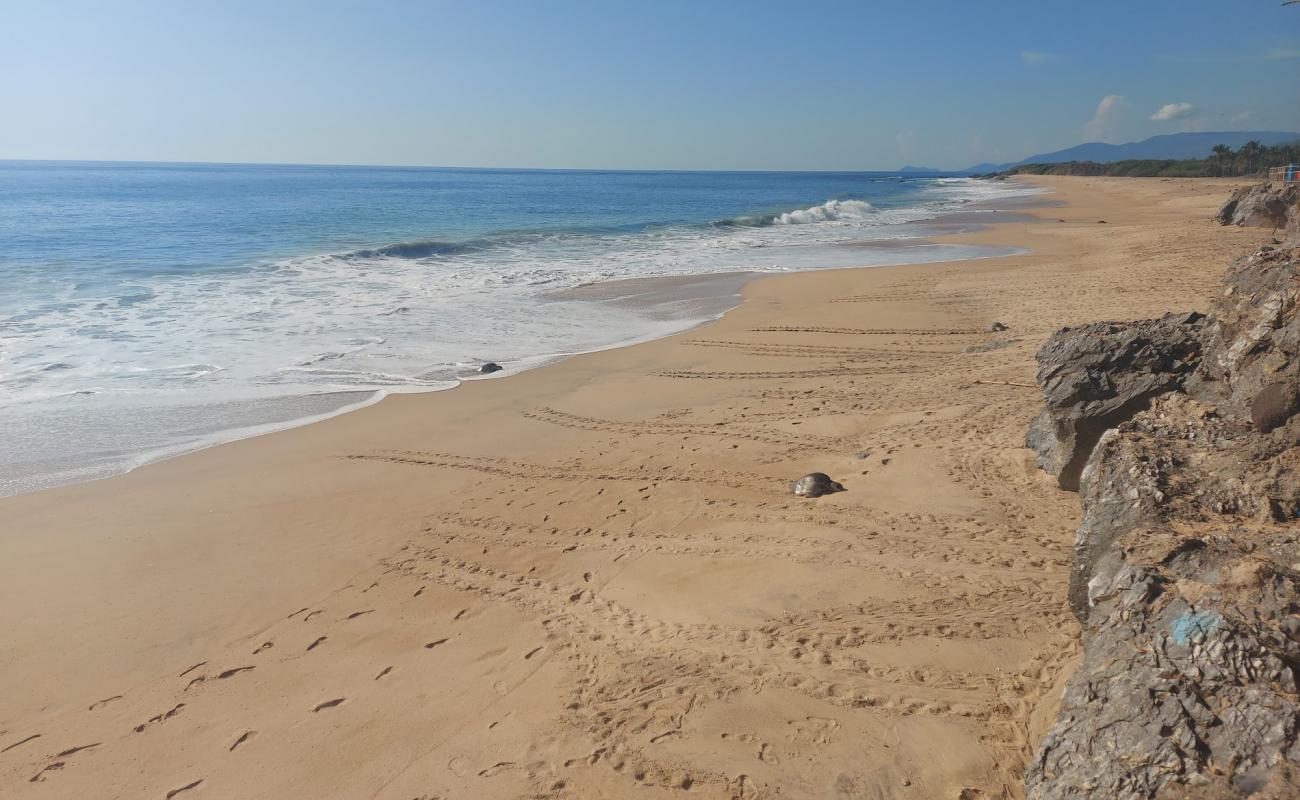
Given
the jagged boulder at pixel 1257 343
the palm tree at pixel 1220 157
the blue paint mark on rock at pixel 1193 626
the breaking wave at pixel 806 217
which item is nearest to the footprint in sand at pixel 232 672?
the blue paint mark on rock at pixel 1193 626

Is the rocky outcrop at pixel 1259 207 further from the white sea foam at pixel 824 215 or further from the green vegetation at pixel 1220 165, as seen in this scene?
the green vegetation at pixel 1220 165

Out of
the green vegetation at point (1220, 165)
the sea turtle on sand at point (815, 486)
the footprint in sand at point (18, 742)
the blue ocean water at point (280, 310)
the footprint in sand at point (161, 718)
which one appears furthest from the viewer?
the green vegetation at point (1220, 165)

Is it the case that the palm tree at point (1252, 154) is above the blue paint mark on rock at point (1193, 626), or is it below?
above

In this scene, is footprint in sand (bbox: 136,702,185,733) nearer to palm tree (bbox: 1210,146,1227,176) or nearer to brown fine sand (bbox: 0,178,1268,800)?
brown fine sand (bbox: 0,178,1268,800)

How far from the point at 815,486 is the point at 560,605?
8.59ft

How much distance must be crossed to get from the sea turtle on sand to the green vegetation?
180 feet

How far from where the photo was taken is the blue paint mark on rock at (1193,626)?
98.4 inches

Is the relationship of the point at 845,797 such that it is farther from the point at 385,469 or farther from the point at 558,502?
the point at 385,469

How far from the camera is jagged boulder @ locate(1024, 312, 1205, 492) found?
16.4ft

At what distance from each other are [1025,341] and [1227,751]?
9.40 m

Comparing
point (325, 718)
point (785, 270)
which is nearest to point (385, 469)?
point (325, 718)

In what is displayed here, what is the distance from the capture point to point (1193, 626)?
254 centimetres

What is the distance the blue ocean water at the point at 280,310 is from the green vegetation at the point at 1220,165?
44.2 m

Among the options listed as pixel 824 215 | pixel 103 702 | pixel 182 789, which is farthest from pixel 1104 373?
pixel 824 215
